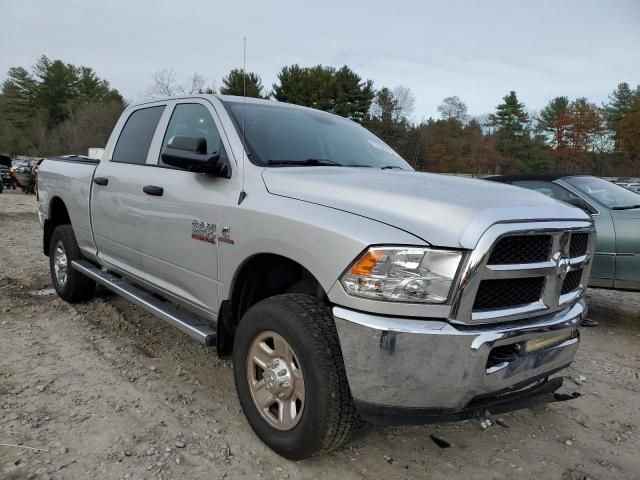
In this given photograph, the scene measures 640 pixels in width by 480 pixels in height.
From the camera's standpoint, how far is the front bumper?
204 centimetres

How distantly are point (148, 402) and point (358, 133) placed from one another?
2.47 metres

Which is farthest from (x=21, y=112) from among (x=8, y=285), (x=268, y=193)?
(x=268, y=193)

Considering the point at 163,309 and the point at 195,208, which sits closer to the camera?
the point at 195,208

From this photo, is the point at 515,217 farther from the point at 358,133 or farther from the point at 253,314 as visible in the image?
the point at 358,133

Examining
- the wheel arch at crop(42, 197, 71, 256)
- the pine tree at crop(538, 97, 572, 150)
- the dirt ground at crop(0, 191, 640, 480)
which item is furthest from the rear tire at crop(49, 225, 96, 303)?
the pine tree at crop(538, 97, 572, 150)

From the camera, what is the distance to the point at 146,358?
3967mm

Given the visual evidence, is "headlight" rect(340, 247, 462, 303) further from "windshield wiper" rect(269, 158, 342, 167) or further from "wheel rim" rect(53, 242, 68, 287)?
"wheel rim" rect(53, 242, 68, 287)

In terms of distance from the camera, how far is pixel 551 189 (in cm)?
600

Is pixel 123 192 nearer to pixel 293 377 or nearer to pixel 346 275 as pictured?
pixel 293 377

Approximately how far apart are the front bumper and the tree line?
35.5 metres

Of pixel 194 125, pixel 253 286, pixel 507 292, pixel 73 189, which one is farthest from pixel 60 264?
pixel 507 292

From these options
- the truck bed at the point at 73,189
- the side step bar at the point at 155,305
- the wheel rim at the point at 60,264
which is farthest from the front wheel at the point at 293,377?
the wheel rim at the point at 60,264

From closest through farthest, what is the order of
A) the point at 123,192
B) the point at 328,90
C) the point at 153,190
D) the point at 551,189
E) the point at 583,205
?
the point at 153,190
the point at 123,192
the point at 583,205
the point at 551,189
the point at 328,90

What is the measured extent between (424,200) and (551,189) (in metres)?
4.40
